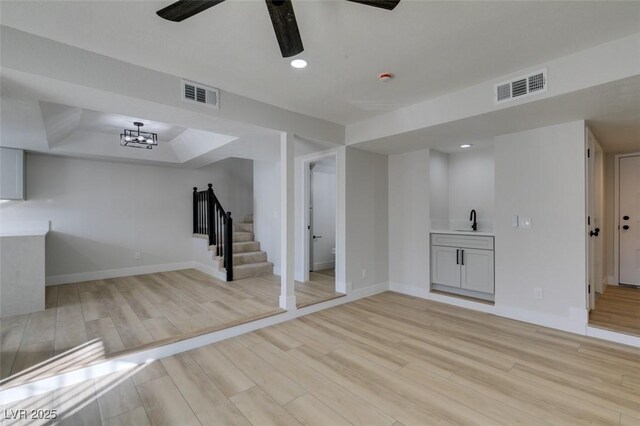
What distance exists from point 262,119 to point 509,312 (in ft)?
12.1

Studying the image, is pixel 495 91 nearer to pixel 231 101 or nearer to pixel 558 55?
pixel 558 55

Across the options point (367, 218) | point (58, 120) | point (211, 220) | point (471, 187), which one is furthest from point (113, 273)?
point (471, 187)

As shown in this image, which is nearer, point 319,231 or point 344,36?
point 344,36

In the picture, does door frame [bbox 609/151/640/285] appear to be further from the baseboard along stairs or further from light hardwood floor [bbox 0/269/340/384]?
the baseboard along stairs

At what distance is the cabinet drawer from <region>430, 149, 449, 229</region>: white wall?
0.24 metres

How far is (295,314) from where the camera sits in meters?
3.57

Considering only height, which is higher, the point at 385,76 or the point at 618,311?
the point at 385,76

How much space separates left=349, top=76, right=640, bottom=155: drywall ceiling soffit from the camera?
2453 millimetres

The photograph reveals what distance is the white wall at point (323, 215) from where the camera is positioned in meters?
6.06

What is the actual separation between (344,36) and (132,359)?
3.09 metres

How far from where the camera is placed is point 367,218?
14.7ft

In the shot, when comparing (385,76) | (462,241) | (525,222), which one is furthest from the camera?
(462,241)

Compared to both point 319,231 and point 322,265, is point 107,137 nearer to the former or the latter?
point 319,231

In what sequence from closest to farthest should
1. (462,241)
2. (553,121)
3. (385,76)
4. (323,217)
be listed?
(385,76)
(553,121)
(462,241)
(323,217)
